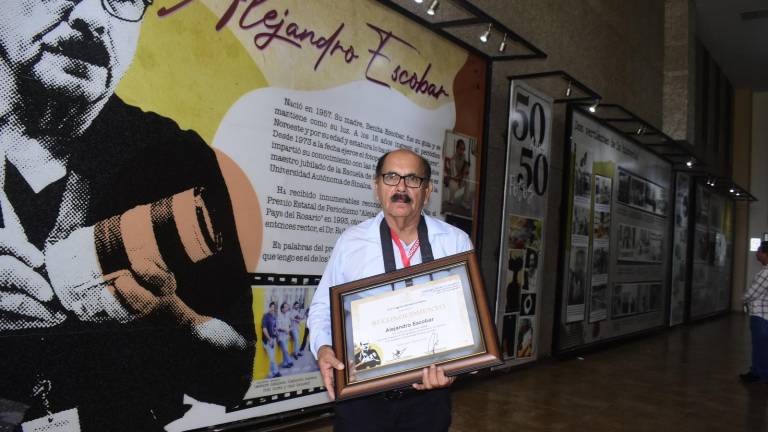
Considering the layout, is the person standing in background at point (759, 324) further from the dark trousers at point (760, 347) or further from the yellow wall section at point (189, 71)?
the yellow wall section at point (189, 71)

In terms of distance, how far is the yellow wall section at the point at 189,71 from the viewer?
3.46 m

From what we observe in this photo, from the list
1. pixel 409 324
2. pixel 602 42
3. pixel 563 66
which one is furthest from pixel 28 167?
pixel 602 42

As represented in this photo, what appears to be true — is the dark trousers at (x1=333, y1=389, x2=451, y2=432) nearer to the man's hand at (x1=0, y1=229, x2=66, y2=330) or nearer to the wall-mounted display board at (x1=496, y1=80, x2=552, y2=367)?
the man's hand at (x1=0, y1=229, x2=66, y2=330)

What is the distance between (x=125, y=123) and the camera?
340cm

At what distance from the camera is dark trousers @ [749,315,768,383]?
778 cm

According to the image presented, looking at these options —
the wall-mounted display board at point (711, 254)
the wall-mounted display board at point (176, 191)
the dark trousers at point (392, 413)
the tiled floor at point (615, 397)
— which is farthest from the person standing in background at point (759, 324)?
the wall-mounted display board at point (711, 254)

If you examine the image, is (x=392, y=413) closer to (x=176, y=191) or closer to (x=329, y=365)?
(x=329, y=365)

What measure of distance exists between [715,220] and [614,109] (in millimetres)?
9234

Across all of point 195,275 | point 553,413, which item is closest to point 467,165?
point 553,413

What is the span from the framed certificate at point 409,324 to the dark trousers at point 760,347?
282 inches

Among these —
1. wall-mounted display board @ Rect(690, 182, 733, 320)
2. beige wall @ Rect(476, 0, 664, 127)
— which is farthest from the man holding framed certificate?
wall-mounted display board @ Rect(690, 182, 733, 320)

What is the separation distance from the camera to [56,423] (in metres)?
3.11

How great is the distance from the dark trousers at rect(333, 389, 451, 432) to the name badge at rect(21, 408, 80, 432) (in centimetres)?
162

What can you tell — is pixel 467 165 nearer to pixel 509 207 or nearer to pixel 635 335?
pixel 509 207
